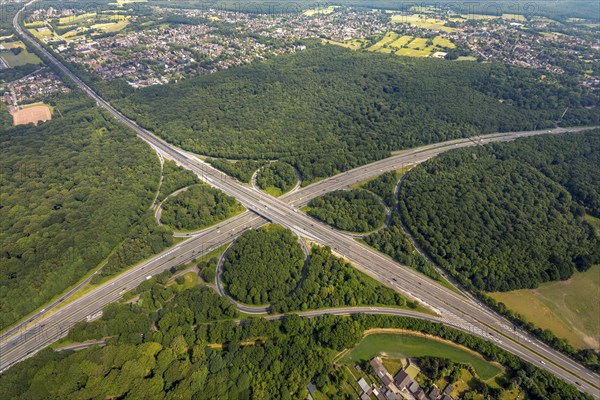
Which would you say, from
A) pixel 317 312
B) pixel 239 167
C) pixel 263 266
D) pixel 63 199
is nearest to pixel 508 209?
pixel 317 312

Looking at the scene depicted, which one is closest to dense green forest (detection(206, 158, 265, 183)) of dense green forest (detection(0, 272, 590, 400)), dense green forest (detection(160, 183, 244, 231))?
dense green forest (detection(160, 183, 244, 231))

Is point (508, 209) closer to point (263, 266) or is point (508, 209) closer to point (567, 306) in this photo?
point (567, 306)

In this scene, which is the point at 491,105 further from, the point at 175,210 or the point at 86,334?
the point at 86,334

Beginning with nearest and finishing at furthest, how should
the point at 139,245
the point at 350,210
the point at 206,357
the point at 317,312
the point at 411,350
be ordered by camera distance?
the point at 206,357 < the point at 411,350 < the point at 317,312 < the point at 139,245 < the point at 350,210

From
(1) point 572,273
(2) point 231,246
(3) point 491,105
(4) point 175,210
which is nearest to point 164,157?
(4) point 175,210

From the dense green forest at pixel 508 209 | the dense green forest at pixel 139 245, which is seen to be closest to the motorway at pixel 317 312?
the dense green forest at pixel 139 245

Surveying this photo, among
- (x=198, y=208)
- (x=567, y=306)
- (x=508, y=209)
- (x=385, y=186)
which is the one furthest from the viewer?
(x=385, y=186)

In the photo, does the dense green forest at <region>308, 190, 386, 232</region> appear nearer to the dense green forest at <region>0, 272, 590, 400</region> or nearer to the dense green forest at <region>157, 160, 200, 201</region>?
the dense green forest at <region>0, 272, 590, 400</region>
